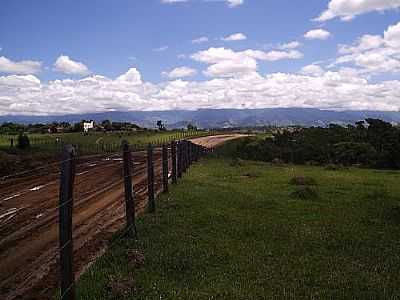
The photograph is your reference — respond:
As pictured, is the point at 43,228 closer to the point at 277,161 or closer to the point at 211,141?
the point at 277,161

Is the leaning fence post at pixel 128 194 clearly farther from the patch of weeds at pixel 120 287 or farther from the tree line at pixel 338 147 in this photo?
the tree line at pixel 338 147

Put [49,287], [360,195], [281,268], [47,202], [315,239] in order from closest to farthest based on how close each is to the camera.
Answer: [49,287]
[281,268]
[315,239]
[47,202]
[360,195]

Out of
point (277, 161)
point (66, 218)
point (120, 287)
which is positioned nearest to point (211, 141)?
point (277, 161)

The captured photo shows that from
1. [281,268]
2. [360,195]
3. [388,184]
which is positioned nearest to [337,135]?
[388,184]

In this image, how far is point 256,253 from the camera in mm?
8641

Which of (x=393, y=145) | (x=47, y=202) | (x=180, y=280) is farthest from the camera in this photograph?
(x=393, y=145)

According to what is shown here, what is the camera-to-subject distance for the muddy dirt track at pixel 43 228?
6794 mm

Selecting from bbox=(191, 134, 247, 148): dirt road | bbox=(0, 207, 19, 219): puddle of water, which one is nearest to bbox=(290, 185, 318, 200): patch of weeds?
bbox=(0, 207, 19, 219): puddle of water

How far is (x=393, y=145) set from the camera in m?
36.7

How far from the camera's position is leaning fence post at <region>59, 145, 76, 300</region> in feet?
18.1

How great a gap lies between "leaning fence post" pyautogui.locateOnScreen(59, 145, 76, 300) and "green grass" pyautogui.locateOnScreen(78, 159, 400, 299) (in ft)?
1.96

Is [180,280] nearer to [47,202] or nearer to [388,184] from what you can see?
[47,202]

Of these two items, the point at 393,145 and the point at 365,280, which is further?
the point at 393,145

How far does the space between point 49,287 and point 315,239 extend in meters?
Answer: 5.59
